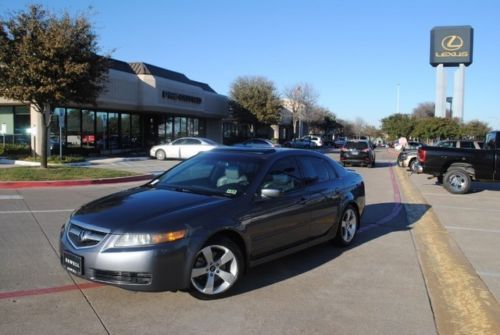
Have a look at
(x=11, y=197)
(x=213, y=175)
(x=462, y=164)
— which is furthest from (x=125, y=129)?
(x=213, y=175)

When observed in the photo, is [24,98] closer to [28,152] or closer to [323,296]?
[28,152]

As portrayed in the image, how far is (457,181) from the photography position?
1597 cm

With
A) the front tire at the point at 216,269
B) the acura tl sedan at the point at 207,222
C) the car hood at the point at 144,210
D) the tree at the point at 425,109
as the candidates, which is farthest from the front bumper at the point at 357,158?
the tree at the point at 425,109

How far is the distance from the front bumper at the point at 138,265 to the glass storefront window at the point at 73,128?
25.8m

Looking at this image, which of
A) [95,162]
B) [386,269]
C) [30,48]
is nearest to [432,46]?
[95,162]

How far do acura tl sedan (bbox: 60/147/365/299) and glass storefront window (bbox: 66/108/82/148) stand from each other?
79.3ft

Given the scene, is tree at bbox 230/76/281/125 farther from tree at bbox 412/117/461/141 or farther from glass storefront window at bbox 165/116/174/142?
tree at bbox 412/117/461/141

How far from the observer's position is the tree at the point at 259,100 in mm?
51406

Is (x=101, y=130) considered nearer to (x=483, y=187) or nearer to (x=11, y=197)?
(x=11, y=197)

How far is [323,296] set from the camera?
5.30m

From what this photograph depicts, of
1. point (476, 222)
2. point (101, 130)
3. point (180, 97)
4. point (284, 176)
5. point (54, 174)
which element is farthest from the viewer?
point (180, 97)

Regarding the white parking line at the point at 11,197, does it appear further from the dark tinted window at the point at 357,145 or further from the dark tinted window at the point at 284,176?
the dark tinted window at the point at 357,145

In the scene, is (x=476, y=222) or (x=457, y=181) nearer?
(x=476, y=222)

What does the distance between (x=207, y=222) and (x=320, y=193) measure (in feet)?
7.59
